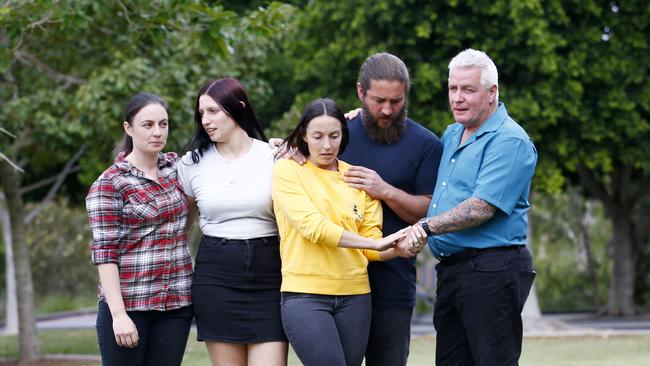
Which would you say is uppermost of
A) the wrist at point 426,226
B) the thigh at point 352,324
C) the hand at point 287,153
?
the hand at point 287,153

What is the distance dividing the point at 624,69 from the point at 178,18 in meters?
12.0

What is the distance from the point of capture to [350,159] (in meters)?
5.89

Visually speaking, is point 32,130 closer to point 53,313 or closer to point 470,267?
point 470,267

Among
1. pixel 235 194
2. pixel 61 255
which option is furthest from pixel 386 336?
pixel 61 255

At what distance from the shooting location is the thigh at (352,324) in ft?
18.1

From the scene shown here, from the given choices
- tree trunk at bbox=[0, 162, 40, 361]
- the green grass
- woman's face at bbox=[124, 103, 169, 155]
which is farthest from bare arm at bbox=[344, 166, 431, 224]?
the green grass

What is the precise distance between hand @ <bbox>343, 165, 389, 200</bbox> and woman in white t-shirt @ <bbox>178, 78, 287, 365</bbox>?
0.45 meters

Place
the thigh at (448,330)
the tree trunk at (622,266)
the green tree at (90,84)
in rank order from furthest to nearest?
the tree trunk at (622,266) < the green tree at (90,84) < the thigh at (448,330)

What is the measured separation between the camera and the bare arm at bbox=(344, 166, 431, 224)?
5.60m

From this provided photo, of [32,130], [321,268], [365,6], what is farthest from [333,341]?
[365,6]

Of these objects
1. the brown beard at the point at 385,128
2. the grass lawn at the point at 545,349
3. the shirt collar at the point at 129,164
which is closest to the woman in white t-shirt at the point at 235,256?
the shirt collar at the point at 129,164

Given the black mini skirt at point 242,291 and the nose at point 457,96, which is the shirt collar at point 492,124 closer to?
the nose at point 457,96

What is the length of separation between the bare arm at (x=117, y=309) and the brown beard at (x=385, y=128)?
156 cm

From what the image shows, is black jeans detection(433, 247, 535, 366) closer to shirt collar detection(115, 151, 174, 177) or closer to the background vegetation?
shirt collar detection(115, 151, 174, 177)
